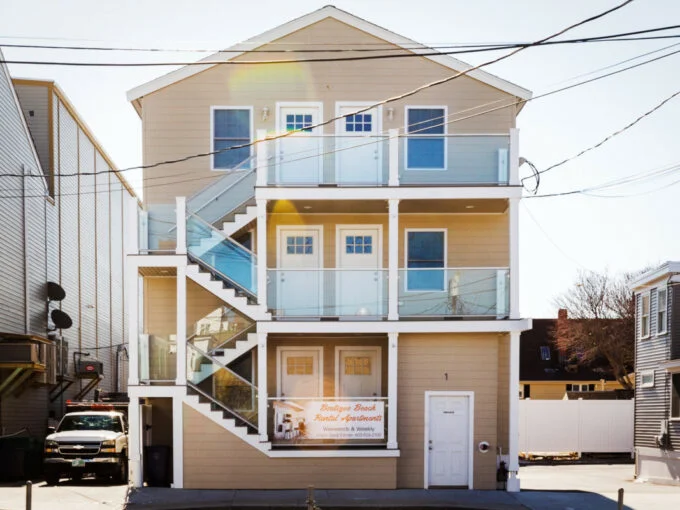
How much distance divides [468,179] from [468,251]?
6.99ft

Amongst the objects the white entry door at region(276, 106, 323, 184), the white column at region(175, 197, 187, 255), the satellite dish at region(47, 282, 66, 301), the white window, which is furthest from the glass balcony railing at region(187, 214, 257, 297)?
the white window

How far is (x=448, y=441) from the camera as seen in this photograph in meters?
19.6

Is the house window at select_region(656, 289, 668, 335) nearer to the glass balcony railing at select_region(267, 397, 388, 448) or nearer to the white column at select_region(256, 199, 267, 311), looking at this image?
the glass balcony railing at select_region(267, 397, 388, 448)

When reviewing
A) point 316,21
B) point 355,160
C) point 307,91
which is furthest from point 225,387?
point 316,21

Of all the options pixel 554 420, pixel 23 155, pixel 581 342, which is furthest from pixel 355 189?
pixel 581 342

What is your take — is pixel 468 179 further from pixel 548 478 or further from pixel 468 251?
pixel 548 478

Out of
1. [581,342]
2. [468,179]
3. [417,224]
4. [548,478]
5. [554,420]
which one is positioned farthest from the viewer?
[581,342]

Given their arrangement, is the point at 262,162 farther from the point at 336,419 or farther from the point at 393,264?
the point at 336,419

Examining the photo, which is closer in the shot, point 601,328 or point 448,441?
point 448,441

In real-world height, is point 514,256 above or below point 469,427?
above

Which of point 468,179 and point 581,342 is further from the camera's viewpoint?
point 581,342

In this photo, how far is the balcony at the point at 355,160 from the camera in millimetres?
19438

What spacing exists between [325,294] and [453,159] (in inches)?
164

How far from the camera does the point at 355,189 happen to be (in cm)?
1931
